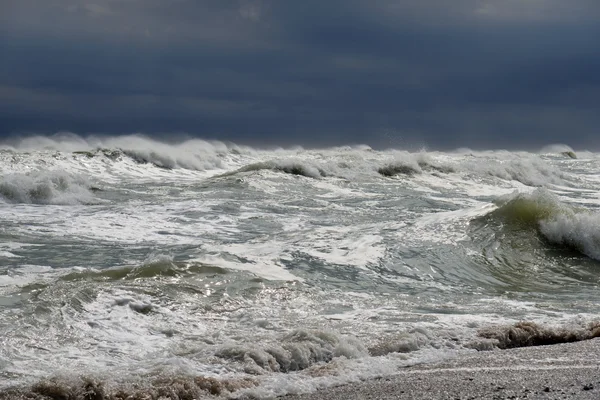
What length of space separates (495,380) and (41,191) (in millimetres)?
12745

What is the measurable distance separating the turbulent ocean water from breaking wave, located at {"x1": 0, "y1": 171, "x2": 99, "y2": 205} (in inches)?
1.8

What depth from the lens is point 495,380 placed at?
4.28 m

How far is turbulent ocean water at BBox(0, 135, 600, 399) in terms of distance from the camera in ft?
15.3

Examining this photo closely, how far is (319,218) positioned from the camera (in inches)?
500

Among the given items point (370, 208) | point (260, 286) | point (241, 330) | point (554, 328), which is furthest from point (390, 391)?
point (370, 208)

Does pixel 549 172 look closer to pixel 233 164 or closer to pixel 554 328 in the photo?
pixel 233 164

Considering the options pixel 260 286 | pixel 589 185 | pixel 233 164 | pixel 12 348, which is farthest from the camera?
pixel 233 164

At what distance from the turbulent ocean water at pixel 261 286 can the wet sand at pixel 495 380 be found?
0.20 m

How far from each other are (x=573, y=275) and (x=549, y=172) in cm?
2038

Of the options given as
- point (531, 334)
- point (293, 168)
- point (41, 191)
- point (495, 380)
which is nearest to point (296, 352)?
point (495, 380)

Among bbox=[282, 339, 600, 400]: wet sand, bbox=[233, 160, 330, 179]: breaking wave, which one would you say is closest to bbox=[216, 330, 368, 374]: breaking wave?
bbox=[282, 339, 600, 400]: wet sand

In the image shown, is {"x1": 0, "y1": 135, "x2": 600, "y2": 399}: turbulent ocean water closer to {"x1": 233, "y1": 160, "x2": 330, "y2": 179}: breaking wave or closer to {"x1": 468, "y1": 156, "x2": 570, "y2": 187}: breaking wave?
{"x1": 233, "y1": 160, "x2": 330, "y2": 179}: breaking wave

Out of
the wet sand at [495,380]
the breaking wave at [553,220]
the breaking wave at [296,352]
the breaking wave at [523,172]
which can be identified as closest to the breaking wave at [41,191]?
the breaking wave at [553,220]

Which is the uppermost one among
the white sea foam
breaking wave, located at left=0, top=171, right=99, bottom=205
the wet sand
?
the white sea foam
